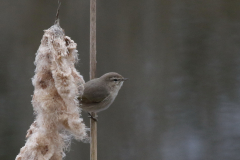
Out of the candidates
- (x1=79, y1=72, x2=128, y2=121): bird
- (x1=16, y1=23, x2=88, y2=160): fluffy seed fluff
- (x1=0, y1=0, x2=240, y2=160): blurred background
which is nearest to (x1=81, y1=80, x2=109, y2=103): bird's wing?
(x1=79, y1=72, x2=128, y2=121): bird

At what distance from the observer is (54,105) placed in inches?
51.9

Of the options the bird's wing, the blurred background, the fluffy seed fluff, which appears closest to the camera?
the fluffy seed fluff

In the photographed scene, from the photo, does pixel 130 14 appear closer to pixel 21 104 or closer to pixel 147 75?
pixel 147 75

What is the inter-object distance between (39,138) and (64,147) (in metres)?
0.11

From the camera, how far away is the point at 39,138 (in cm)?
128

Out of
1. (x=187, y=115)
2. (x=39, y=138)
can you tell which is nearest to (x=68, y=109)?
(x=39, y=138)

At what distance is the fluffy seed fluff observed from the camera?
1286mm

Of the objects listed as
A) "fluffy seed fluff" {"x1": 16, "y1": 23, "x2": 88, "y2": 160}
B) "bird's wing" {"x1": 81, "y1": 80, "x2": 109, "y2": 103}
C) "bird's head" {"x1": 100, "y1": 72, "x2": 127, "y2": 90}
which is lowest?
"fluffy seed fluff" {"x1": 16, "y1": 23, "x2": 88, "y2": 160}

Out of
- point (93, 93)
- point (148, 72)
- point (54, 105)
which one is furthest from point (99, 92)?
point (148, 72)

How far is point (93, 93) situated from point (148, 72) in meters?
1.45

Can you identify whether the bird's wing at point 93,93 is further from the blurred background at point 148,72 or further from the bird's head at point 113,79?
the blurred background at point 148,72

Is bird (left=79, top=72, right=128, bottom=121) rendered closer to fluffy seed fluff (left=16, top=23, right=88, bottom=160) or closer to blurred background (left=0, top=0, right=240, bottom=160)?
fluffy seed fluff (left=16, top=23, right=88, bottom=160)

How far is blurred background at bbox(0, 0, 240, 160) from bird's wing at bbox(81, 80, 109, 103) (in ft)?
3.45

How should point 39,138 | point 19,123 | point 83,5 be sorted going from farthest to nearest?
point 83,5 < point 19,123 < point 39,138
